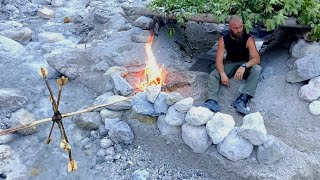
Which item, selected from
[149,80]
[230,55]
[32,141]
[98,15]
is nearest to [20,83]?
[32,141]

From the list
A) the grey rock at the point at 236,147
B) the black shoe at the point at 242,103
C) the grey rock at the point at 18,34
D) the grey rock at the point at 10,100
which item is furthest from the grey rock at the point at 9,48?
the grey rock at the point at 236,147

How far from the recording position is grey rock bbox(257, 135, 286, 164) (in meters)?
4.69

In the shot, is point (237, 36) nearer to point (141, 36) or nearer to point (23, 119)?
point (141, 36)

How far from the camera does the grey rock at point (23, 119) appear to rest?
5707 millimetres

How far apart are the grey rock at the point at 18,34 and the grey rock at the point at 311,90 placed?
6740mm

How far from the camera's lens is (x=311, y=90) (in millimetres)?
5418

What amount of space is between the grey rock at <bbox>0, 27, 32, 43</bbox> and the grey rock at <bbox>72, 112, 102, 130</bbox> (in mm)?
4084

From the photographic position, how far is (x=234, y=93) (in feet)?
19.6

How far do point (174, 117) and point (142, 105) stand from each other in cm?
59

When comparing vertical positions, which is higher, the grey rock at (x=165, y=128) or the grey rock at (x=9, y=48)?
the grey rock at (x=165, y=128)

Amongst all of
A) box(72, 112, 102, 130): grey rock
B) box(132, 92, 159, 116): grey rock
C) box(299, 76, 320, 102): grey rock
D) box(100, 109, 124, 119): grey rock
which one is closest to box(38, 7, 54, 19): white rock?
box(72, 112, 102, 130): grey rock

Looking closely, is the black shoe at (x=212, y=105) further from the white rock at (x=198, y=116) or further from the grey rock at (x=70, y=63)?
the grey rock at (x=70, y=63)

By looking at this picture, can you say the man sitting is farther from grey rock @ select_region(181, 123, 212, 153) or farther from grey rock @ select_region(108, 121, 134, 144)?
grey rock @ select_region(108, 121, 134, 144)

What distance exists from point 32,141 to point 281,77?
4.23 m
